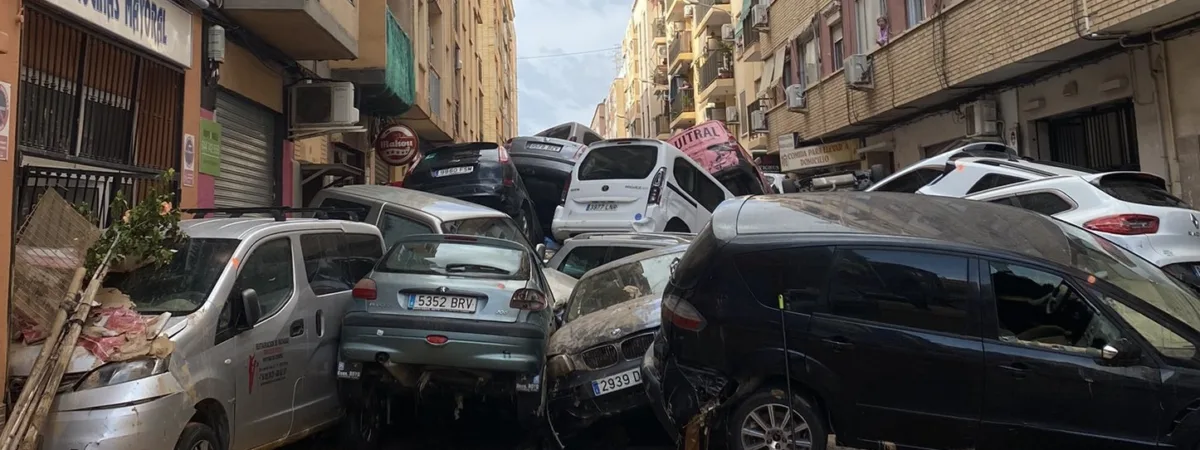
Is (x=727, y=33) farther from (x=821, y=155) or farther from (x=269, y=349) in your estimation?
(x=269, y=349)

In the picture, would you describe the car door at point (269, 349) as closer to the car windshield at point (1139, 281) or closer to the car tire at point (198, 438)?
the car tire at point (198, 438)

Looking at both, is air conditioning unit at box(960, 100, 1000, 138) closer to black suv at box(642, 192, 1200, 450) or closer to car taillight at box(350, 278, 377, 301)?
black suv at box(642, 192, 1200, 450)

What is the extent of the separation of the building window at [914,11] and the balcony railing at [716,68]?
55.8ft

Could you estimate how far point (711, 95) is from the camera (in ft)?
109

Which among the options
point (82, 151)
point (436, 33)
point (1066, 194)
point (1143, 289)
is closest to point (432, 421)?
point (82, 151)

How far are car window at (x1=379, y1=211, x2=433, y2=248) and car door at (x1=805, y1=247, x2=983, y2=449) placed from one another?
17.6 ft

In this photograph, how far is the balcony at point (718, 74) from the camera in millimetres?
31484

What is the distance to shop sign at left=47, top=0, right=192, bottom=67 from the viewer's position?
5.86 m

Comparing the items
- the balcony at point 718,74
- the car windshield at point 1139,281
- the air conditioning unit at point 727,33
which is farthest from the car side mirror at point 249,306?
the balcony at point 718,74

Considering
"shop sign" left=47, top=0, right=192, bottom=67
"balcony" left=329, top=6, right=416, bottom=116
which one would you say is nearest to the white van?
"balcony" left=329, top=6, right=416, bottom=116

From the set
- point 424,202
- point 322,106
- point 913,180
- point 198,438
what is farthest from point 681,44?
point 198,438

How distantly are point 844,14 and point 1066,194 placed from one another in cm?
1155

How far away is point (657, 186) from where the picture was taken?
1122cm

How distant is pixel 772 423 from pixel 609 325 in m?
1.77
